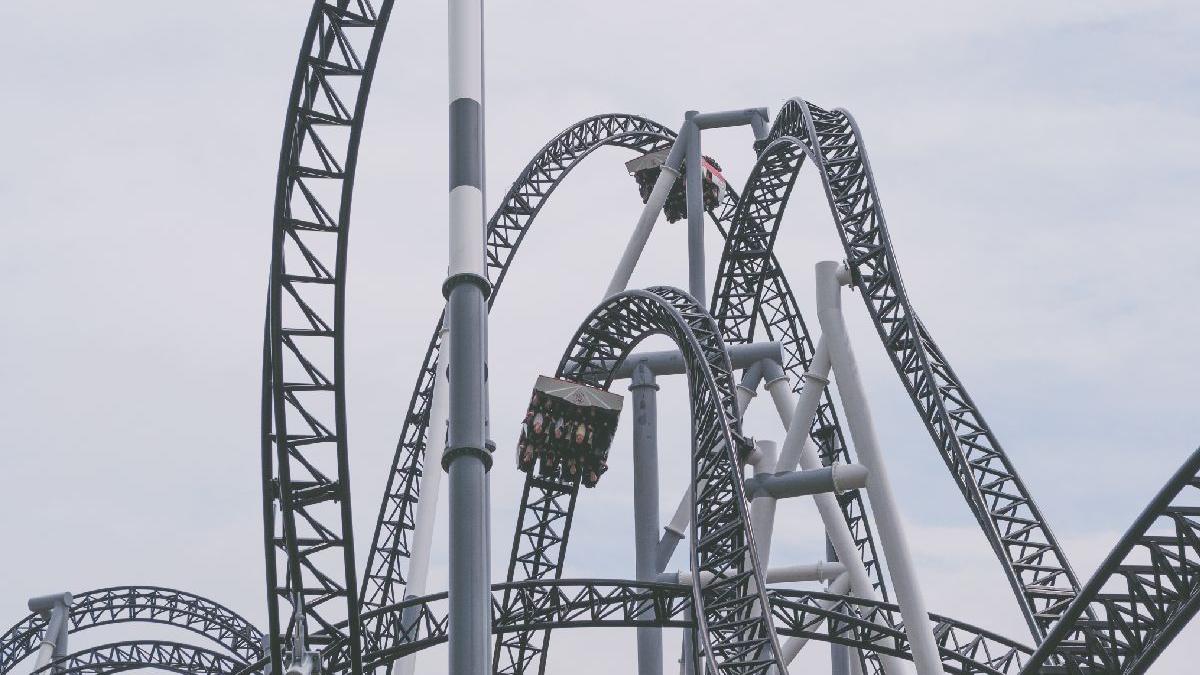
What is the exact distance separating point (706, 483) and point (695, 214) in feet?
18.6

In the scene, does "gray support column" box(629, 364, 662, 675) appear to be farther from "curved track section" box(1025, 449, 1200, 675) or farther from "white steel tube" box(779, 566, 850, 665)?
"curved track section" box(1025, 449, 1200, 675)

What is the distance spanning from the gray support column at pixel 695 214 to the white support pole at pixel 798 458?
12.0 feet

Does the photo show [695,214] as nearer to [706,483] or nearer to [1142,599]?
[706,483]

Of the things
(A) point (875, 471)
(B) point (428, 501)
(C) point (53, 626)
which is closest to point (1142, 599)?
(A) point (875, 471)

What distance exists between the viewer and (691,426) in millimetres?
19219

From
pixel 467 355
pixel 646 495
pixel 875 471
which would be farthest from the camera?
pixel 646 495

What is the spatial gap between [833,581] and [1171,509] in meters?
9.35

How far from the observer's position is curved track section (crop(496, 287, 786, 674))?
16.5m

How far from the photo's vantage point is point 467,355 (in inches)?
398

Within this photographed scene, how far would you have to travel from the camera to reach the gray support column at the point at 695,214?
22234 mm

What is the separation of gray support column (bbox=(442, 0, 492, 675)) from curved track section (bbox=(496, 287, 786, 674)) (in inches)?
232

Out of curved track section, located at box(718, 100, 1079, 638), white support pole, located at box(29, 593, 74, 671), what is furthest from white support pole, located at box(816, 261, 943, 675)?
white support pole, located at box(29, 593, 74, 671)

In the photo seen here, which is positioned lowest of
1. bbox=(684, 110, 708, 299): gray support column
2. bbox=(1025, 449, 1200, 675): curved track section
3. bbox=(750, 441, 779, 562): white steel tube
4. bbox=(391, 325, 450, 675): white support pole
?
bbox=(1025, 449, 1200, 675): curved track section

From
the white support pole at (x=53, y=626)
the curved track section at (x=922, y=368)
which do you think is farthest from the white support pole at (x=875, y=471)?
the white support pole at (x=53, y=626)
